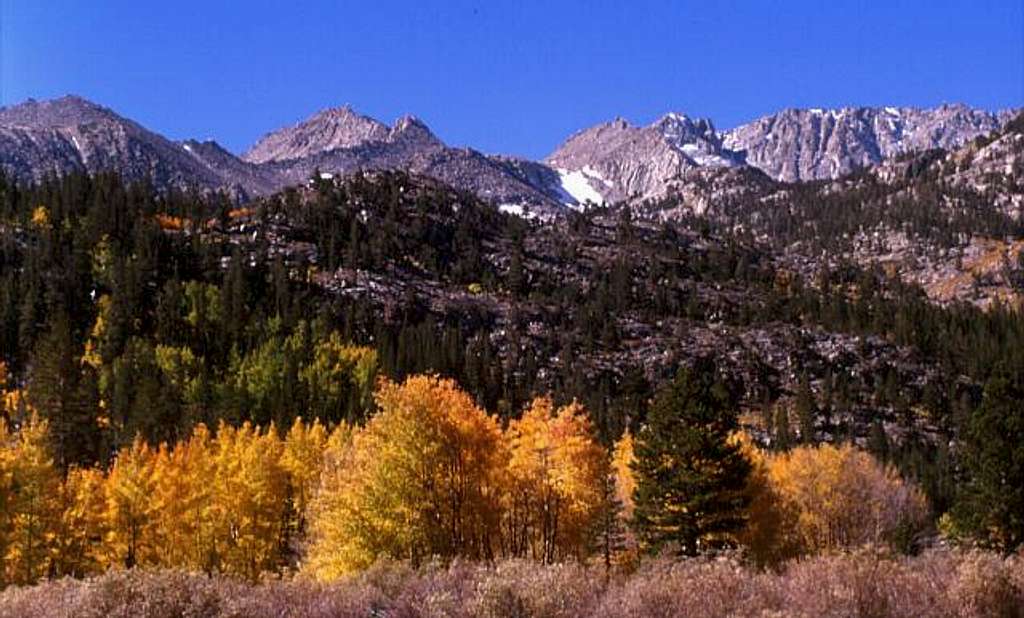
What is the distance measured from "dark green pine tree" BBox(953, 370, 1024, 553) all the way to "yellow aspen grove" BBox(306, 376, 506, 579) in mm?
25145

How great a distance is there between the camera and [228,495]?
49375mm

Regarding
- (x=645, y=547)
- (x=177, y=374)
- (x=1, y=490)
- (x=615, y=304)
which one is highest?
(x=615, y=304)

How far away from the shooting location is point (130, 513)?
4697 cm

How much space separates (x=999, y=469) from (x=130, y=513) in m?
44.0

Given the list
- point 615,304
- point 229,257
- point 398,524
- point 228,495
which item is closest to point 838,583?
point 398,524

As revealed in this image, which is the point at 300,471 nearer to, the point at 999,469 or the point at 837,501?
the point at 837,501

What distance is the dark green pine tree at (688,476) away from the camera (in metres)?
39.9

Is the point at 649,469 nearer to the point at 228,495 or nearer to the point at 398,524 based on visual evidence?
the point at 398,524

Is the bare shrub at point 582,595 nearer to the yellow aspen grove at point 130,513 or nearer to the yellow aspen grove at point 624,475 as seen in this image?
the yellow aspen grove at point 624,475

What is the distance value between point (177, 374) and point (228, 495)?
6544 cm

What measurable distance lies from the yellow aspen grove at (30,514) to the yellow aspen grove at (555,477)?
21.5 metres

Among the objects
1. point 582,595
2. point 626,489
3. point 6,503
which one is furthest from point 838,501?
point 582,595

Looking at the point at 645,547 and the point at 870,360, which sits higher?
the point at 870,360

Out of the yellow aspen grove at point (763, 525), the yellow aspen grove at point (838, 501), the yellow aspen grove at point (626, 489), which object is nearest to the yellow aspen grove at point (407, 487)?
the yellow aspen grove at point (626, 489)
